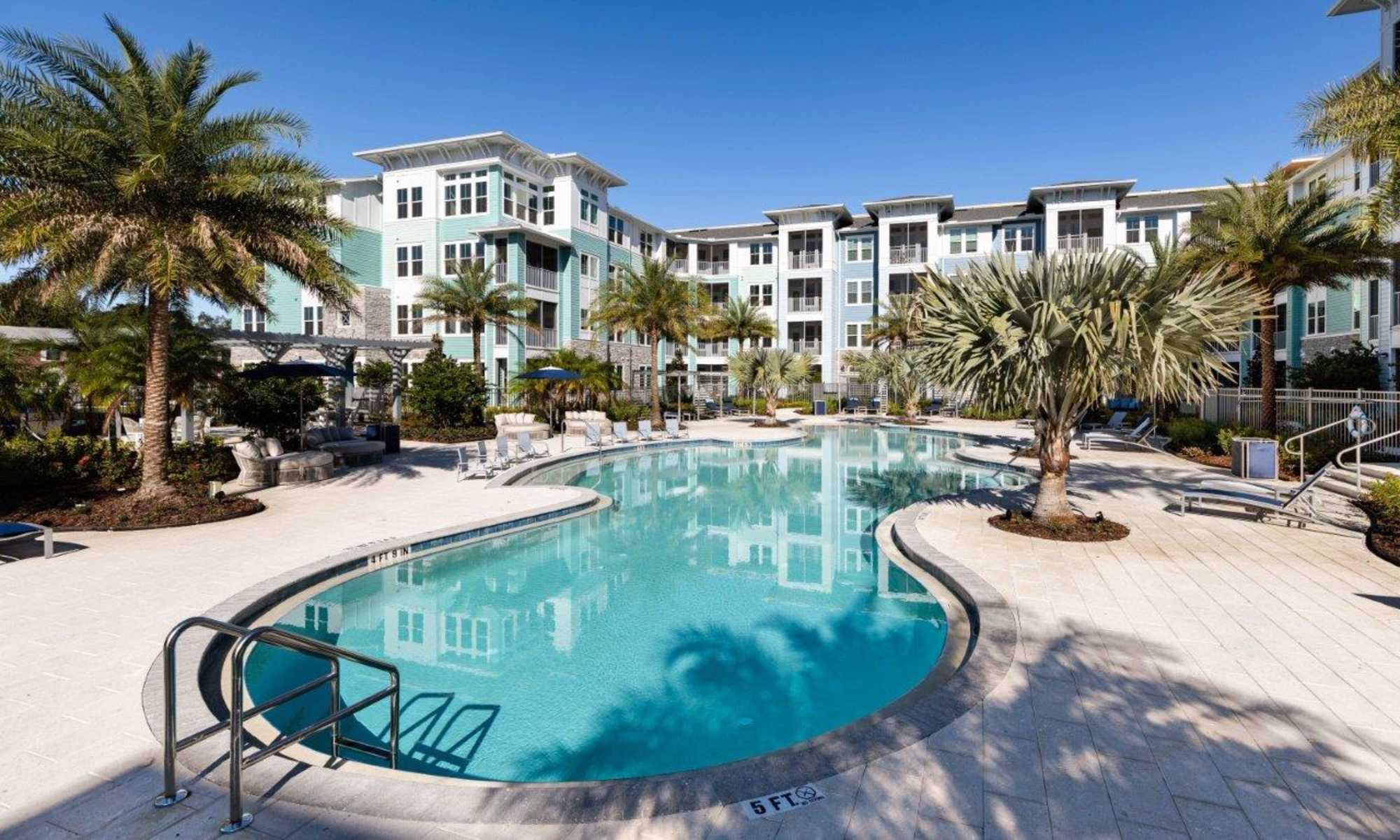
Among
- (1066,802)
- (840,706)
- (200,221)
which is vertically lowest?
(840,706)

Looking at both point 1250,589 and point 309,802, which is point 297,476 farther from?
point 1250,589

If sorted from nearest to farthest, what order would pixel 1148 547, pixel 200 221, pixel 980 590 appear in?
pixel 980 590, pixel 1148 547, pixel 200 221

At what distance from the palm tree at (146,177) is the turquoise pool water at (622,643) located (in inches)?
209

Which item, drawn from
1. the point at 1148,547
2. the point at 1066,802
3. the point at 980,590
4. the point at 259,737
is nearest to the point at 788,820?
the point at 1066,802

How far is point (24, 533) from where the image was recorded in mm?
8211

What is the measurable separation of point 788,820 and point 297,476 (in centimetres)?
1449

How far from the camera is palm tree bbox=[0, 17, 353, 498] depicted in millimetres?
9672

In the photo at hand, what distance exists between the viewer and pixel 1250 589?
7.29 metres

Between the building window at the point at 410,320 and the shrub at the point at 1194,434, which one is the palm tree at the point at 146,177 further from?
the building window at the point at 410,320

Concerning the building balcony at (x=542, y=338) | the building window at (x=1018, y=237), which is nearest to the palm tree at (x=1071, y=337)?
the building balcony at (x=542, y=338)

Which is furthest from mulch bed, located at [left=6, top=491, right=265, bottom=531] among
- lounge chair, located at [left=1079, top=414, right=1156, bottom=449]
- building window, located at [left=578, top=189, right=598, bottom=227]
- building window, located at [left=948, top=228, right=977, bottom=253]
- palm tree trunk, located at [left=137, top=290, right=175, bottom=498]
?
building window, located at [left=948, top=228, right=977, bottom=253]

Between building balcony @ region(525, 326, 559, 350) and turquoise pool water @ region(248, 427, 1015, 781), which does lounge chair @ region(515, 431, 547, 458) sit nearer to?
turquoise pool water @ region(248, 427, 1015, 781)

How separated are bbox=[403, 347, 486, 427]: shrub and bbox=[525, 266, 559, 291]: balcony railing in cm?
999

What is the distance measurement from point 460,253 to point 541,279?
410 cm
